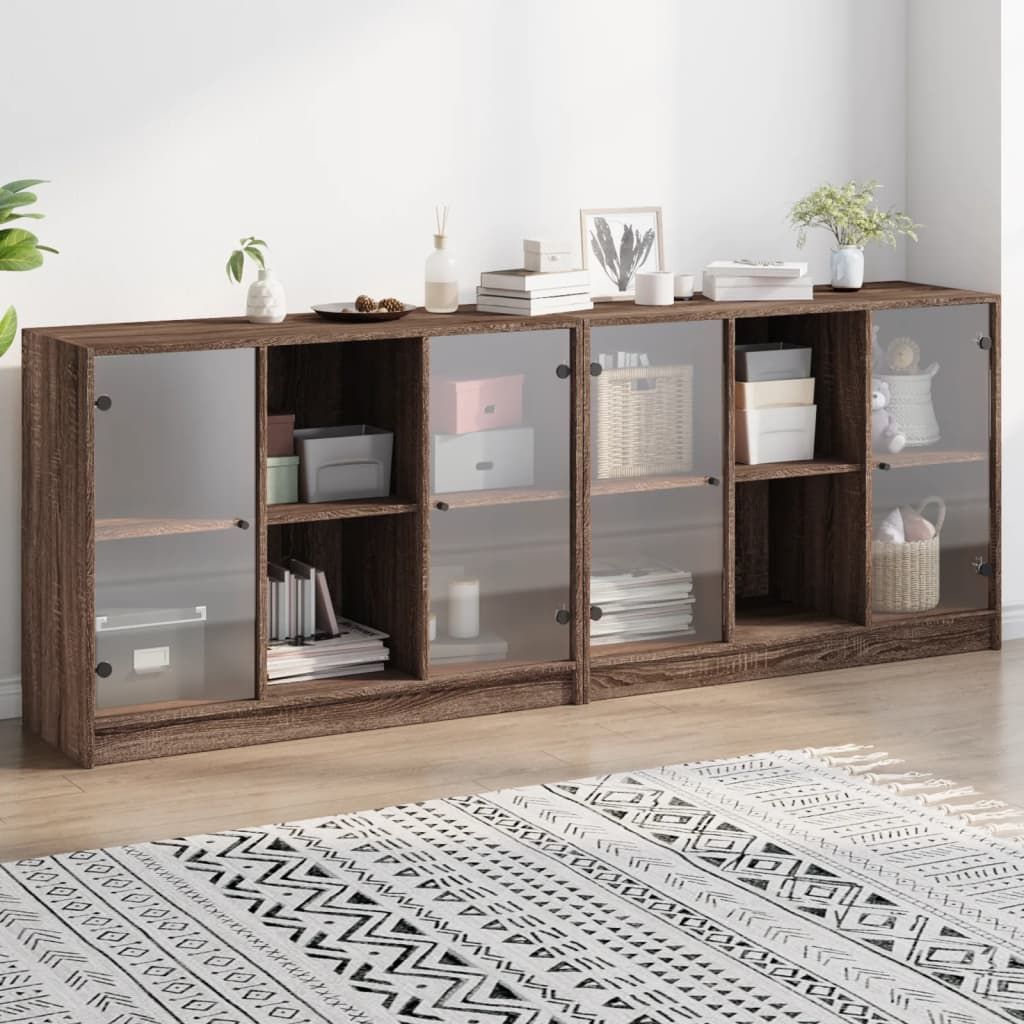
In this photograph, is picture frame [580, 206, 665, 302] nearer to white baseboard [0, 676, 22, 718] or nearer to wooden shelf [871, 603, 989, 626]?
wooden shelf [871, 603, 989, 626]

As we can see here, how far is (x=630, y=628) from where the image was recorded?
475 centimetres

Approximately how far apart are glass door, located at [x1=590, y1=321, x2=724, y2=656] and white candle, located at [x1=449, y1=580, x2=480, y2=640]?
1.04ft

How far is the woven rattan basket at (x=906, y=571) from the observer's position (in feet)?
16.5

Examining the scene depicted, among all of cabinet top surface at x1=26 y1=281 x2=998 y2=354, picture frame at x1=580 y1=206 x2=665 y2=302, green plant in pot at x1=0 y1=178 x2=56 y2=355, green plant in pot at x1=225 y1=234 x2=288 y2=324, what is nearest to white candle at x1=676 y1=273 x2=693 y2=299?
cabinet top surface at x1=26 y1=281 x2=998 y2=354

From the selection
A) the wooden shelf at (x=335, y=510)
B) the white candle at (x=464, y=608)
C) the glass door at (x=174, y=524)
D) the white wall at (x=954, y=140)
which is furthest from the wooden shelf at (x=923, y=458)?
the glass door at (x=174, y=524)

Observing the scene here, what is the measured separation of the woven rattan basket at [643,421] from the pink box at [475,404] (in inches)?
8.7

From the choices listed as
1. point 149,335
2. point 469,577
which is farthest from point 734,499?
point 149,335

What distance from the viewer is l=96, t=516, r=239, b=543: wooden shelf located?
13.3 ft

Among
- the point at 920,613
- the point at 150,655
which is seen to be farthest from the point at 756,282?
the point at 150,655

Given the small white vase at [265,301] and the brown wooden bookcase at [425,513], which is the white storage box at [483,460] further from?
the small white vase at [265,301]

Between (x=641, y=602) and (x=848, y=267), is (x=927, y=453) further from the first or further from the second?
(x=641, y=602)

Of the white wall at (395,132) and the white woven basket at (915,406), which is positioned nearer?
the white wall at (395,132)

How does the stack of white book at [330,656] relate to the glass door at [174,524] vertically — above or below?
below

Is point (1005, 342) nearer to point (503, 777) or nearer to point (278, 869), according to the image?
point (503, 777)
